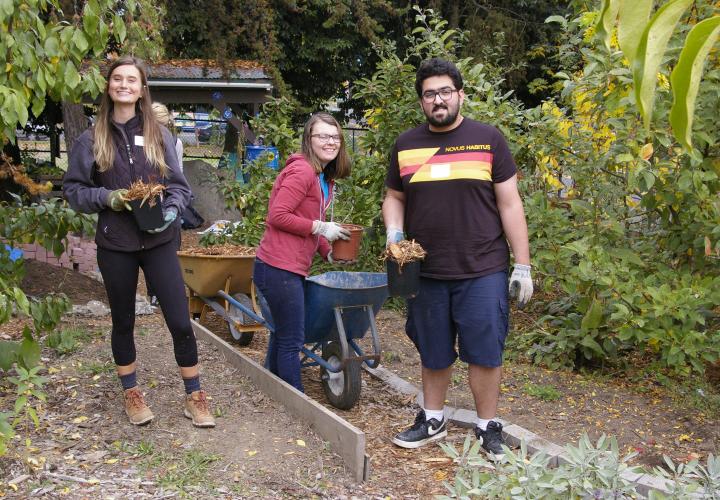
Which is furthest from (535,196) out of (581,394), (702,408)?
(702,408)

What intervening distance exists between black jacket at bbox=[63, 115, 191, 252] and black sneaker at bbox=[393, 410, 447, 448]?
1.50m

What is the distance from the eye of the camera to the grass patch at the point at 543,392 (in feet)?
15.0

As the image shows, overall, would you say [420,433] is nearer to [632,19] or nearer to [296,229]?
[296,229]

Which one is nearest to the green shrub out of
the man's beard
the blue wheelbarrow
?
the man's beard

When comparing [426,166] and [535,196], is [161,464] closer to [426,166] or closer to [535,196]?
[426,166]

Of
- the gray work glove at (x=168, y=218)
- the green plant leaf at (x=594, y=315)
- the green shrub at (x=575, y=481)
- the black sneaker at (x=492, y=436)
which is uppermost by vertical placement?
the gray work glove at (x=168, y=218)

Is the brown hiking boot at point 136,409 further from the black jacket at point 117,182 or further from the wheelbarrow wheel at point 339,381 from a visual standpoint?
the wheelbarrow wheel at point 339,381

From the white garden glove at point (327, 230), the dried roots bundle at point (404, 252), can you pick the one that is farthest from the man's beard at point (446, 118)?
the white garden glove at point (327, 230)

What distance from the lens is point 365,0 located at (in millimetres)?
13805

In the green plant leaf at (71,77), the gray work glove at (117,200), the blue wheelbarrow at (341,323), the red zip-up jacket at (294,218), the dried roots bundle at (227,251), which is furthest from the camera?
the dried roots bundle at (227,251)

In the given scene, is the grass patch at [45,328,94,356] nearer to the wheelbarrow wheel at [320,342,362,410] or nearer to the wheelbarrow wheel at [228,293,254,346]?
the wheelbarrow wheel at [228,293,254,346]

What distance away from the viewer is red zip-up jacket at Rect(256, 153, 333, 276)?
410 cm

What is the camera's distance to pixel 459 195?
3572 millimetres

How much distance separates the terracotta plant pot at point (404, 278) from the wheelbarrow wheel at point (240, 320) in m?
2.30
